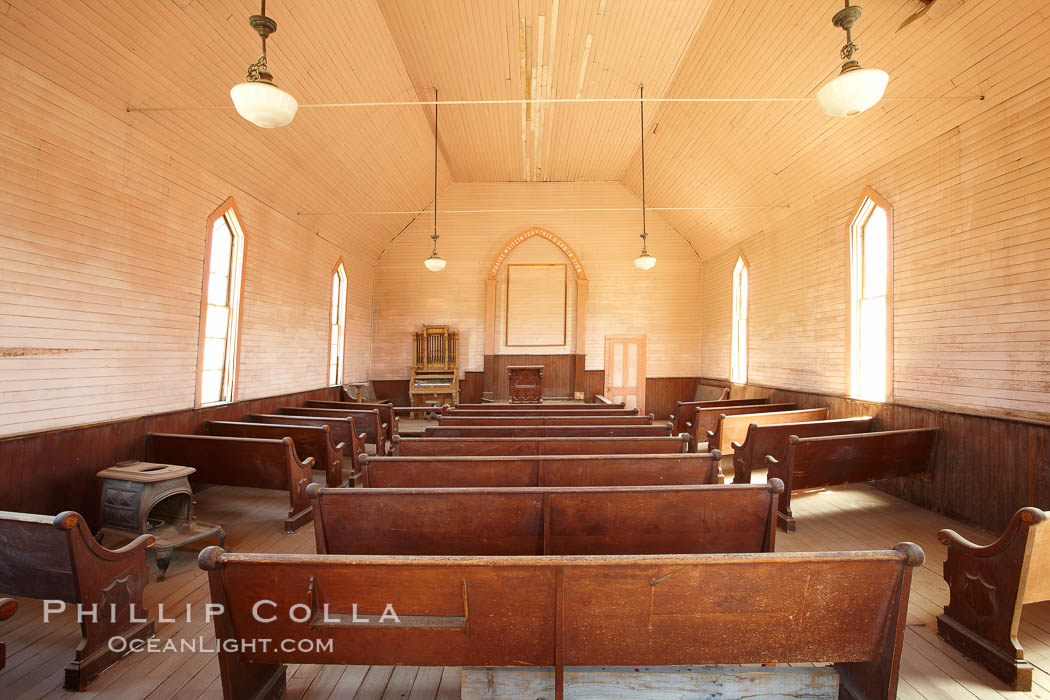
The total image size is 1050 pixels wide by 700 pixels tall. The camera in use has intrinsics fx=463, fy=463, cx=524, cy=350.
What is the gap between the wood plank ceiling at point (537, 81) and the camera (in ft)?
12.9

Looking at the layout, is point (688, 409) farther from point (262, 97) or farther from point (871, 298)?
point (262, 97)

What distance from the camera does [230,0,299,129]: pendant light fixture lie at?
116 inches

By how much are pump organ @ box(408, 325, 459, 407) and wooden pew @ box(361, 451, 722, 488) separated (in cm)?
722

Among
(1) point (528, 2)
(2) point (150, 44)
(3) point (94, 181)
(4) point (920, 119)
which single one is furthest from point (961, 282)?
(3) point (94, 181)

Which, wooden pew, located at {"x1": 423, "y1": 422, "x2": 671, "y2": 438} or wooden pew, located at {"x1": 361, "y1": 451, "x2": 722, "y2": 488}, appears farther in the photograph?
wooden pew, located at {"x1": 423, "y1": 422, "x2": 671, "y2": 438}

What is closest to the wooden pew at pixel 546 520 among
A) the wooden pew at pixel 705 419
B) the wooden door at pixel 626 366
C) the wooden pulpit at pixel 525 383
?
the wooden pew at pixel 705 419

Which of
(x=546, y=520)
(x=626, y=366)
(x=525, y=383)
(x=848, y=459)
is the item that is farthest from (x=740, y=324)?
(x=546, y=520)

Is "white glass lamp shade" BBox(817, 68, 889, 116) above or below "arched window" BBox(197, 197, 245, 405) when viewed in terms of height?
above

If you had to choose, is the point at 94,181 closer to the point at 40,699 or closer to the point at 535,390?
the point at 40,699

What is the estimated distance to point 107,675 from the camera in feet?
7.11

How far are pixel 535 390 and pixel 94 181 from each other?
7.91 meters

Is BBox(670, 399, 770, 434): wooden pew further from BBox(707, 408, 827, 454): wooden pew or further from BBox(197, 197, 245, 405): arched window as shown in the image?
BBox(197, 197, 245, 405): arched window

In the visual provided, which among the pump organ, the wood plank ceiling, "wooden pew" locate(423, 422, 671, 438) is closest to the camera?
the wood plank ceiling

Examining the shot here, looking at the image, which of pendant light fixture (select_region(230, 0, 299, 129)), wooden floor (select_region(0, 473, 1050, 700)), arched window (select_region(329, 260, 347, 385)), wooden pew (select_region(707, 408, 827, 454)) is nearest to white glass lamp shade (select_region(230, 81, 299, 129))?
pendant light fixture (select_region(230, 0, 299, 129))
